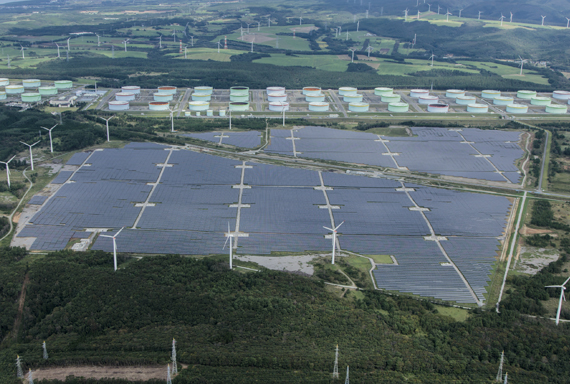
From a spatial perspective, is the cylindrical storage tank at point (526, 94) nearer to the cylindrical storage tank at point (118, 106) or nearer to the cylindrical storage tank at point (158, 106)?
the cylindrical storage tank at point (158, 106)

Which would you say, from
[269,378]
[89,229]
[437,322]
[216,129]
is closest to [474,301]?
[437,322]

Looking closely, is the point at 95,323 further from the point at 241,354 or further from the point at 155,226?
the point at 155,226

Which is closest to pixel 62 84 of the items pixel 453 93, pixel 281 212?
pixel 281 212

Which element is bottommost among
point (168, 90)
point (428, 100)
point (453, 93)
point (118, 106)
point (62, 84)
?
point (118, 106)

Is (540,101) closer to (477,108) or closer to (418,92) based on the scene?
(477,108)

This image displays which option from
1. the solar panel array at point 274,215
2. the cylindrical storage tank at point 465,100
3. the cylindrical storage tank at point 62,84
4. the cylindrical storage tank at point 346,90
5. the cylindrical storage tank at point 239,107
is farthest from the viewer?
the cylindrical storage tank at point 62,84

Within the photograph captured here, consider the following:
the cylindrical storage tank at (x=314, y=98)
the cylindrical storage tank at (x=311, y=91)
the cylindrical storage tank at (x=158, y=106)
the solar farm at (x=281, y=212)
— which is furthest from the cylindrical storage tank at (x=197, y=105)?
the solar farm at (x=281, y=212)

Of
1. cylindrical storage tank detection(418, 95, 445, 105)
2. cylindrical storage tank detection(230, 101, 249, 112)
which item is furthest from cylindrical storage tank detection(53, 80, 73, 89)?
cylindrical storage tank detection(418, 95, 445, 105)
